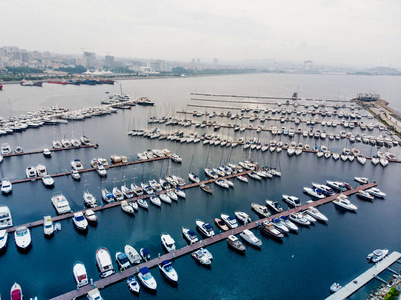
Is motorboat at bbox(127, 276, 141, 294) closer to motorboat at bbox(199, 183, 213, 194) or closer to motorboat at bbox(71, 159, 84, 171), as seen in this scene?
motorboat at bbox(199, 183, 213, 194)

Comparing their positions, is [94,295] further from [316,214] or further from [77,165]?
[77,165]

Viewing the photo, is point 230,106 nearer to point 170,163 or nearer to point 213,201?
point 170,163

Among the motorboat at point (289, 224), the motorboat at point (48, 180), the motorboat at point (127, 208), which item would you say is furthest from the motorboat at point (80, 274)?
the motorboat at point (289, 224)

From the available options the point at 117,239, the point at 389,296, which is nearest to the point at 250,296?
the point at 389,296

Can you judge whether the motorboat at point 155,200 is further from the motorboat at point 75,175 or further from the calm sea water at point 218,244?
the motorboat at point 75,175

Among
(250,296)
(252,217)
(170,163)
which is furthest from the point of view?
(170,163)

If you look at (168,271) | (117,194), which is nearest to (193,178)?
(117,194)
